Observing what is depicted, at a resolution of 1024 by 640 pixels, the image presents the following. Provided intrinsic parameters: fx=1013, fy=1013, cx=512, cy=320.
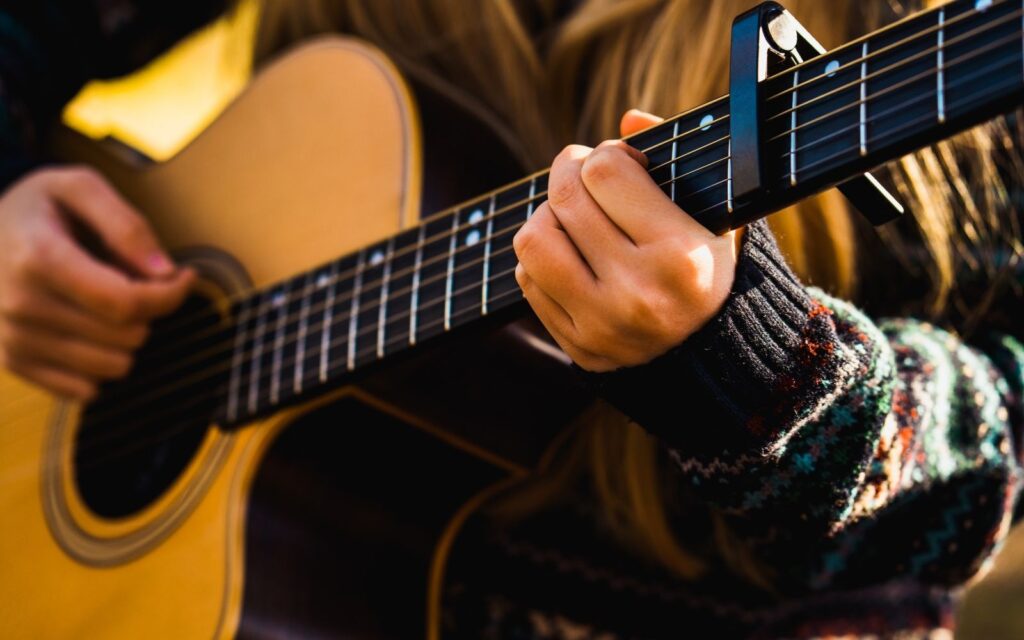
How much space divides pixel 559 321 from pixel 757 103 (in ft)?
0.50

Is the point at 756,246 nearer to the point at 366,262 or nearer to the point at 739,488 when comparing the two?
the point at 739,488

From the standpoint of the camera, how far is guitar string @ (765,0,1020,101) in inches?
17.9

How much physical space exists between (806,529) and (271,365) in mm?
421

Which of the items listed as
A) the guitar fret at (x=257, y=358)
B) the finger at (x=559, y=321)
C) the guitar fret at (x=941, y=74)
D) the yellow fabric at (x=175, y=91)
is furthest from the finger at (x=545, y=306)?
the yellow fabric at (x=175, y=91)

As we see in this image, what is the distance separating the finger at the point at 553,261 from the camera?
1.72 ft

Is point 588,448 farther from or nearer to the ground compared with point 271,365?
nearer to the ground

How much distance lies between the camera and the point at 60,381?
3.17ft

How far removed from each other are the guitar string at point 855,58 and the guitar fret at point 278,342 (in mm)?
440

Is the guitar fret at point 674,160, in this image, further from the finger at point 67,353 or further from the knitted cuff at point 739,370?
the finger at point 67,353

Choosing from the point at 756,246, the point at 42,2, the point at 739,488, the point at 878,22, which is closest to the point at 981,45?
the point at 756,246

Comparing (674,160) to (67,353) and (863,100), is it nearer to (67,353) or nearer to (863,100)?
(863,100)

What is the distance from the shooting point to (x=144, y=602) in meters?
0.81

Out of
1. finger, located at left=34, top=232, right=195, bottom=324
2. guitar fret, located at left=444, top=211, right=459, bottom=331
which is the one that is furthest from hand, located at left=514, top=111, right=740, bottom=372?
finger, located at left=34, top=232, right=195, bottom=324

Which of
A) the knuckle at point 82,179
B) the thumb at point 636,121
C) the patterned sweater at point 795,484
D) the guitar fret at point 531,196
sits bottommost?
the patterned sweater at point 795,484
